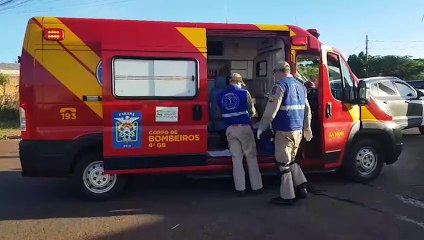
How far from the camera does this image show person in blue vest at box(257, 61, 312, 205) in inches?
264

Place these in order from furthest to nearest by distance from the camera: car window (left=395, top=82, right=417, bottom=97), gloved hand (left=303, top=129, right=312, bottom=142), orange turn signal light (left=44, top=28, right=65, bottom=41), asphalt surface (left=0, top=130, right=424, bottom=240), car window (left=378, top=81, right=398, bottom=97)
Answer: car window (left=395, top=82, right=417, bottom=97) → car window (left=378, top=81, right=398, bottom=97) → gloved hand (left=303, top=129, right=312, bottom=142) → orange turn signal light (left=44, top=28, right=65, bottom=41) → asphalt surface (left=0, top=130, right=424, bottom=240)

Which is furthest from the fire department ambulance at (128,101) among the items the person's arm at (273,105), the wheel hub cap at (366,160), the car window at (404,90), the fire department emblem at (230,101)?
the car window at (404,90)

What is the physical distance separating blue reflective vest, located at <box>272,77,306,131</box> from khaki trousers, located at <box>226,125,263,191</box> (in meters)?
0.52

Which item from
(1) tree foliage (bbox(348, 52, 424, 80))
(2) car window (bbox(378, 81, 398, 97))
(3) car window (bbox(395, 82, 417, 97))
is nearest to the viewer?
(2) car window (bbox(378, 81, 398, 97))

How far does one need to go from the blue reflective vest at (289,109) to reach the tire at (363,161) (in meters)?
1.63

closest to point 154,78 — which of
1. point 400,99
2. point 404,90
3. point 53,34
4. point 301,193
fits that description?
point 53,34

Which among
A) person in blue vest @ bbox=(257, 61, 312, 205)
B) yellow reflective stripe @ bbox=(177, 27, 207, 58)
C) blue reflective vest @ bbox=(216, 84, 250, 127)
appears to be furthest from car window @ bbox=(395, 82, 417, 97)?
yellow reflective stripe @ bbox=(177, 27, 207, 58)

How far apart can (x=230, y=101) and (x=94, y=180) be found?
230 centimetres

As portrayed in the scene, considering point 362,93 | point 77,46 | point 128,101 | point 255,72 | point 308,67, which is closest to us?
point 77,46

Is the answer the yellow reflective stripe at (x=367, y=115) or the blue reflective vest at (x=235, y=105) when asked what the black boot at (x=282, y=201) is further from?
the yellow reflective stripe at (x=367, y=115)

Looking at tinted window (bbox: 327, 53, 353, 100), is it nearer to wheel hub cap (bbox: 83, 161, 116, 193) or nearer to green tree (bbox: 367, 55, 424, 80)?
wheel hub cap (bbox: 83, 161, 116, 193)

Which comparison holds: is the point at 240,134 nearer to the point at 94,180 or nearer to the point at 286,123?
the point at 286,123

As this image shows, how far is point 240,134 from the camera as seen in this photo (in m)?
7.15

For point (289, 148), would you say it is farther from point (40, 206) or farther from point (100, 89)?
point (40, 206)
